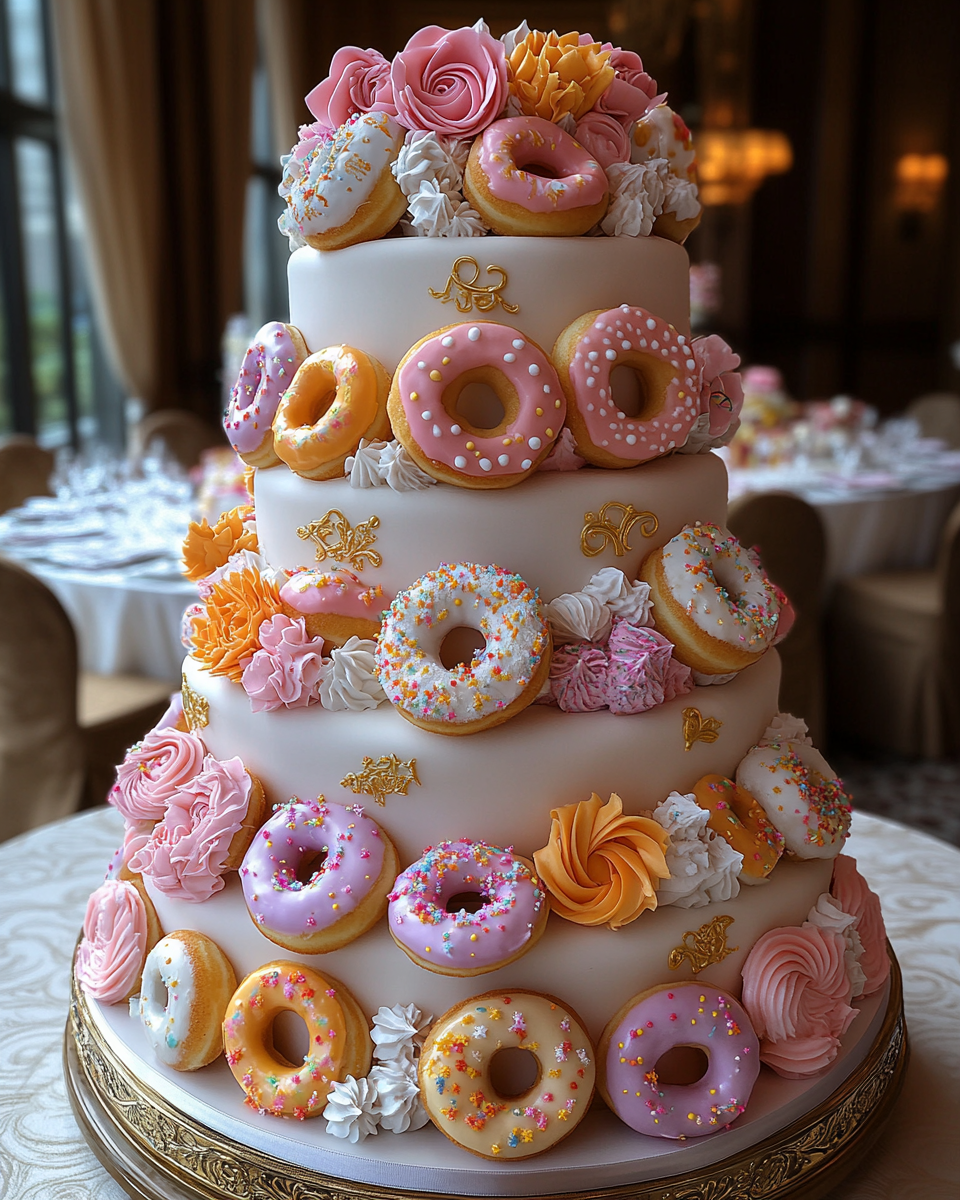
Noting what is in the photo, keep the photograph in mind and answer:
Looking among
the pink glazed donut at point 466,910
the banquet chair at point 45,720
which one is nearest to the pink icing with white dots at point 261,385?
the pink glazed donut at point 466,910

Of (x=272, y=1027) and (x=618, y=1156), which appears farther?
(x=272, y=1027)

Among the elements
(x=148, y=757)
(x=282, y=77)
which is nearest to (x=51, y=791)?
(x=148, y=757)

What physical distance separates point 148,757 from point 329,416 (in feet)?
1.75

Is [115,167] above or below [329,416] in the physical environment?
above

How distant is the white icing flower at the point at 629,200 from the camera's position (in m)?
1.31

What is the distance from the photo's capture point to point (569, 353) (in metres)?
1.25

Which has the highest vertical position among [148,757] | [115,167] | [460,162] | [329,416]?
[115,167]

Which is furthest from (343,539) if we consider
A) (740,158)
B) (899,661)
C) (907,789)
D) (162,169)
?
(740,158)

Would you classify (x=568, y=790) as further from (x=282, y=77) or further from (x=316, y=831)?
(x=282, y=77)

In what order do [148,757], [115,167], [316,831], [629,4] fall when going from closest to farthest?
[316,831] < [148,757] < [115,167] < [629,4]

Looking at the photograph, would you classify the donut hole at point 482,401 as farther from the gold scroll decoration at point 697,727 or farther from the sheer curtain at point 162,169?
the sheer curtain at point 162,169

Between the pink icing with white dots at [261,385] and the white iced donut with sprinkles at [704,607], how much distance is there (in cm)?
50

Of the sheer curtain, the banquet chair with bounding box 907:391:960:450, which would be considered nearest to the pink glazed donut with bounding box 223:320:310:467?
the sheer curtain

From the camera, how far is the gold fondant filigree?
4.21ft
